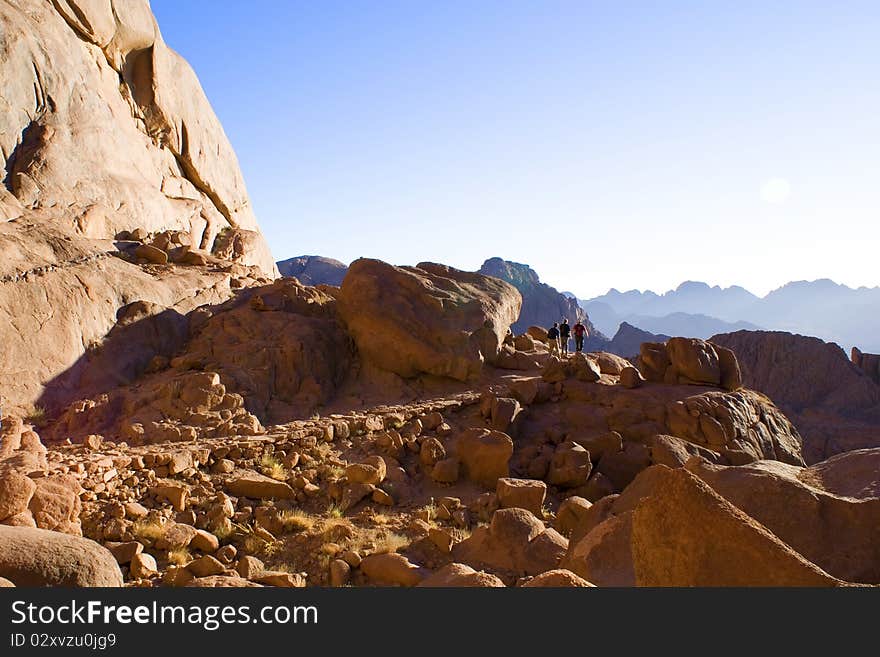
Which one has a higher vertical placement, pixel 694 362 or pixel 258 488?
pixel 694 362

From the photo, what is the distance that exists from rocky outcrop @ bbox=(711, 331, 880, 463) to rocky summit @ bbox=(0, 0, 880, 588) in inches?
814

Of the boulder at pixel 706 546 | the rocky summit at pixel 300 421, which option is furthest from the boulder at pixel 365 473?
the boulder at pixel 706 546

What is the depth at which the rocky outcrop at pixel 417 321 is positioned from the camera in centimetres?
1391

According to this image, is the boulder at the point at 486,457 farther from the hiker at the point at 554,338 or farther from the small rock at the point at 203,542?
the hiker at the point at 554,338

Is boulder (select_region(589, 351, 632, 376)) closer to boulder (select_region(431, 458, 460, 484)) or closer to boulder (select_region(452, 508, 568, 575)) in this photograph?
boulder (select_region(431, 458, 460, 484))

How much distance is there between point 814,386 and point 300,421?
36.2m

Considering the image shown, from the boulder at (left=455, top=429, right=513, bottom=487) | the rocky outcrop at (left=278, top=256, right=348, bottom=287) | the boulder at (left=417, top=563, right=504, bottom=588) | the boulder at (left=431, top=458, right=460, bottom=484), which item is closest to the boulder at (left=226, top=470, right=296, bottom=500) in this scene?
the boulder at (left=431, top=458, right=460, bottom=484)

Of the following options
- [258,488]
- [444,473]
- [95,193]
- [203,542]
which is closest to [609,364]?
[444,473]

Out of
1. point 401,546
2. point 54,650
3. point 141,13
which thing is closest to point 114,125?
point 141,13

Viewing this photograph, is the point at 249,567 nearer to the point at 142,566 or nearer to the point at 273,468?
the point at 142,566

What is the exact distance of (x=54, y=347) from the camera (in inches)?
422

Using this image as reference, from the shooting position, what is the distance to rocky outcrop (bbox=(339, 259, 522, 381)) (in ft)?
45.6

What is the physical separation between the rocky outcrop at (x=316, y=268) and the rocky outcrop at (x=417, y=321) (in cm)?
6171

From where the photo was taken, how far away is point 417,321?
552 inches
